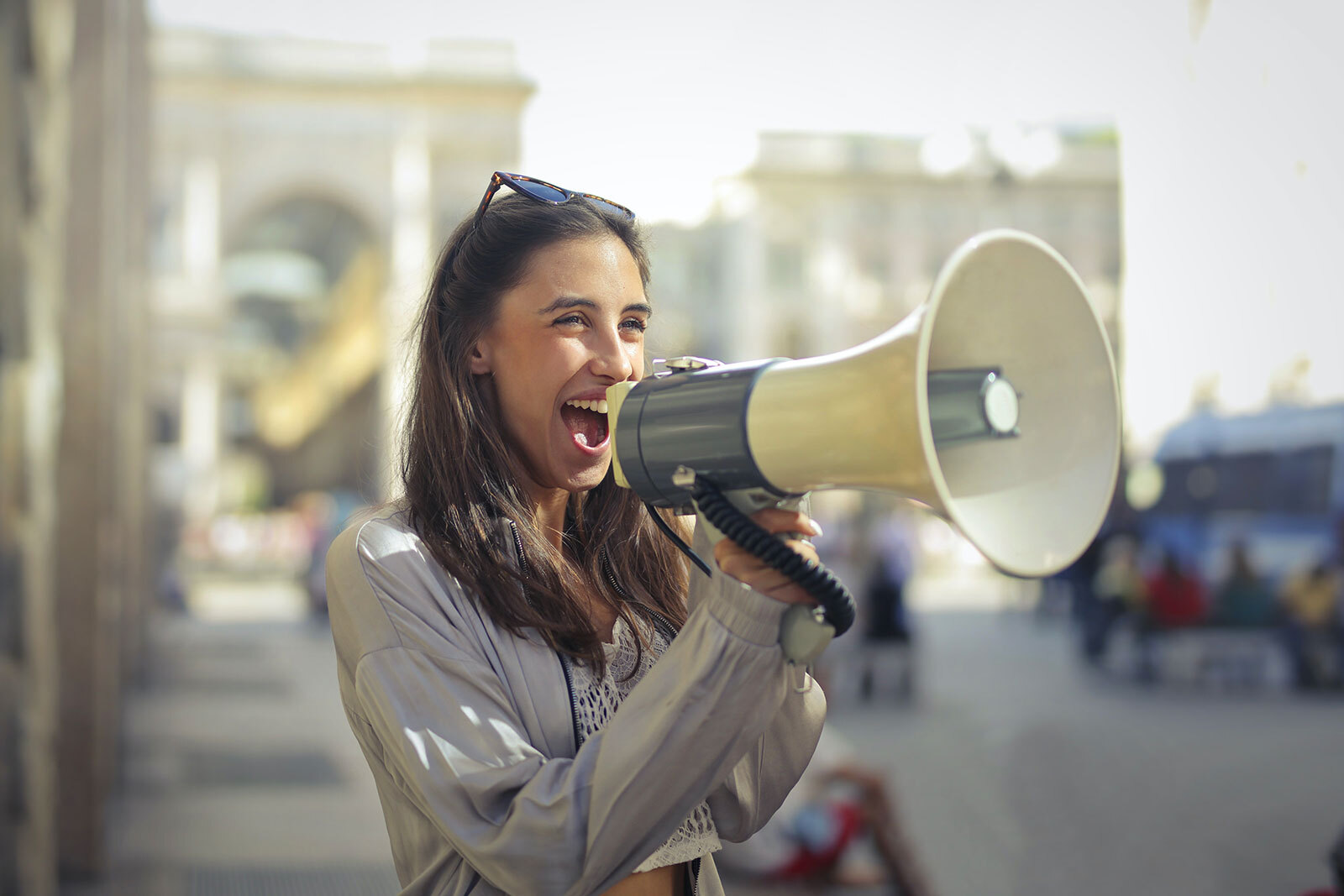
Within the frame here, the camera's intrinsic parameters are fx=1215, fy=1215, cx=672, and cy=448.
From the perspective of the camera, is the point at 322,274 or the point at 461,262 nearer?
the point at 461,262

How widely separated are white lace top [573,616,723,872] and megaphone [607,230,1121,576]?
0.77ft

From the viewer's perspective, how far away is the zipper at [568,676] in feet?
3.93

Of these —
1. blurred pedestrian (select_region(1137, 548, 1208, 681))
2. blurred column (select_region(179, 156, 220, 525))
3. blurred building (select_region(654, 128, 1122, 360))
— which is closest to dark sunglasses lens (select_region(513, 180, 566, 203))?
blurred building (select_region(654, 128, 1122, 360))

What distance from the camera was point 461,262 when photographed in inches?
56.2

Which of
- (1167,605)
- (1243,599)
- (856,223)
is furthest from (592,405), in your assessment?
(856,223)

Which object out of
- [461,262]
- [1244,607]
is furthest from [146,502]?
[461,262]

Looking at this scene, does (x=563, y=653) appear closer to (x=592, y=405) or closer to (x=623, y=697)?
(x=623, y=697)

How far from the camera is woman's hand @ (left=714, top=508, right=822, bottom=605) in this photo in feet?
3.32

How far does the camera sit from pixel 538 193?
1.39 metres

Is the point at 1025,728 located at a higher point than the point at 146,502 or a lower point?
lower

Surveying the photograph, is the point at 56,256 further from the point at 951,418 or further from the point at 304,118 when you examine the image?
the point at 304,118

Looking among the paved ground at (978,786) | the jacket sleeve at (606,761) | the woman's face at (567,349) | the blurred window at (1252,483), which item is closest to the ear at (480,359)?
the woman's face at (567,349)

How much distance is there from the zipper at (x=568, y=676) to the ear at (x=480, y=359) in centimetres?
21

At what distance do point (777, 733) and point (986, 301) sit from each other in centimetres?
55
